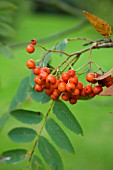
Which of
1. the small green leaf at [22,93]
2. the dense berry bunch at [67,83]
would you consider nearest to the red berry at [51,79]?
the dense berry bunch at [67,83]

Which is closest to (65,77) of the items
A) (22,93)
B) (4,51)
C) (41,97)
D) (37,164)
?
(41,97)

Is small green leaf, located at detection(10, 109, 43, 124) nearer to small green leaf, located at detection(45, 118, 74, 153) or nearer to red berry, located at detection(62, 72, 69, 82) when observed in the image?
small green leaf, located at detection(45, 118, 74, 153)

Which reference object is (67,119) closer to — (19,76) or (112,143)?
(112,143)

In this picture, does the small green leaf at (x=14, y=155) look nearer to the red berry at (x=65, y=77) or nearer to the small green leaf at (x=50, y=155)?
the small green leaf at (x=50, y=155)

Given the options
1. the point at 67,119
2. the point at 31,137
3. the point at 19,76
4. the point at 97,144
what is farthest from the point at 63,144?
the point at 19,76

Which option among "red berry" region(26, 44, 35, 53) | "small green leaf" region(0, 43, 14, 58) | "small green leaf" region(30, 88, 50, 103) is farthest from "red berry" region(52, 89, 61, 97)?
"small green leaf" region(0, 43, 14, 58)
